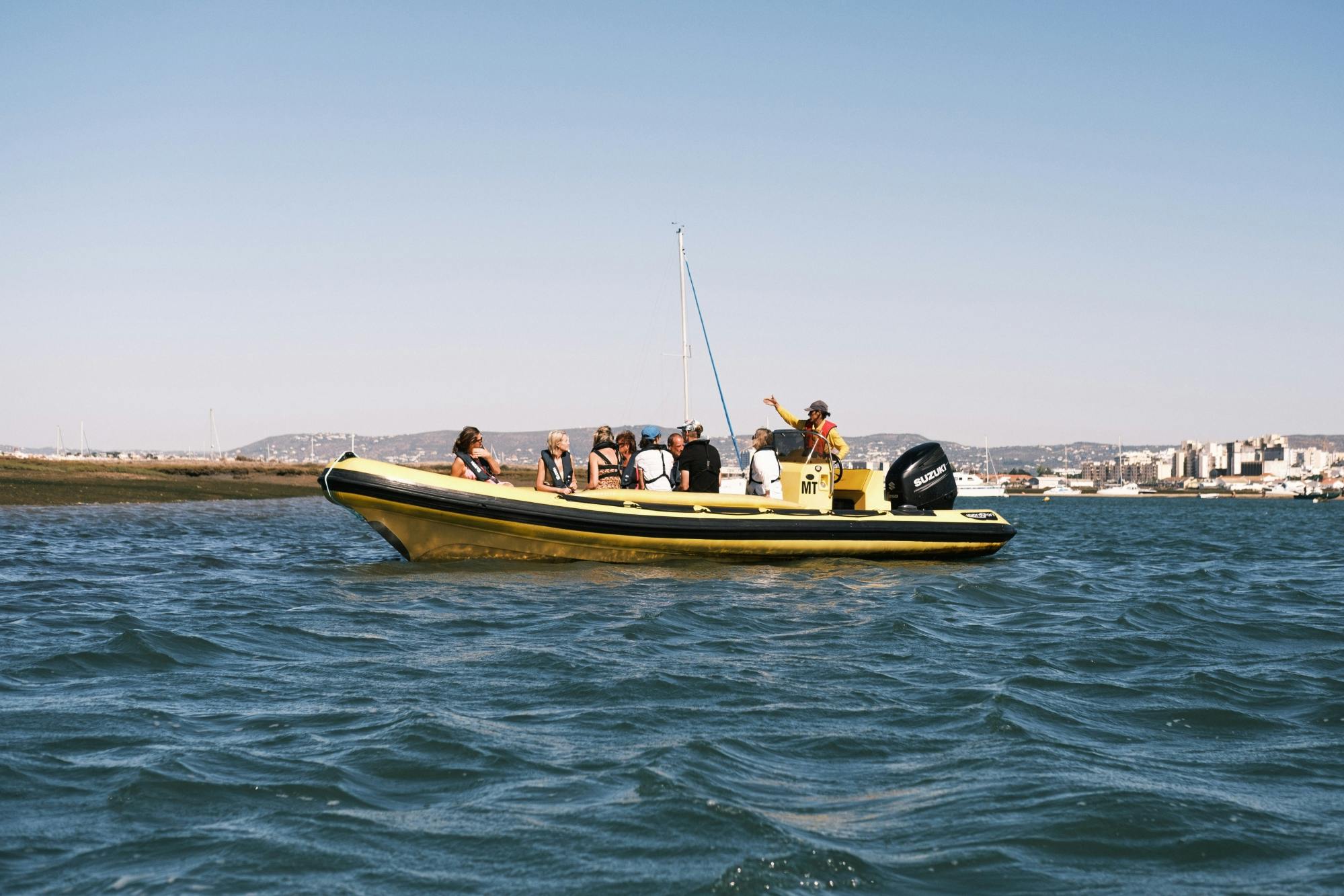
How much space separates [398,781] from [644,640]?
3680 millimetres

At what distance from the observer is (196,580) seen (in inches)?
496

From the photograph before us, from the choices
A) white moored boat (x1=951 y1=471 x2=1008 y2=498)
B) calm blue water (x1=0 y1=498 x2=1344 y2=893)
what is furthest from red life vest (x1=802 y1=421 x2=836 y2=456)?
white moored boat (x1=951 y1=471 x2=1008 y2=498)

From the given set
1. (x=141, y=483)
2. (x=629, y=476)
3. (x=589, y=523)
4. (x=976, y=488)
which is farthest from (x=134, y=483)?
(x=976, y=488)

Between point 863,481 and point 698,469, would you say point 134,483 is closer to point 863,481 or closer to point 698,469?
point 698,469

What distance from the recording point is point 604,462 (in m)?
14.7

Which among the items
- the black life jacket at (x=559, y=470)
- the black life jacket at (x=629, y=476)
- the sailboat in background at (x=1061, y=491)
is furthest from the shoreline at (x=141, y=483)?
the sailboat in background at (x=1061, y=491)

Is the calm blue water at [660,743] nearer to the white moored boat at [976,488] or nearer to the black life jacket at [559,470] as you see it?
the black life jacket at [559,470]

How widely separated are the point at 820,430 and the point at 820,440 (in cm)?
23

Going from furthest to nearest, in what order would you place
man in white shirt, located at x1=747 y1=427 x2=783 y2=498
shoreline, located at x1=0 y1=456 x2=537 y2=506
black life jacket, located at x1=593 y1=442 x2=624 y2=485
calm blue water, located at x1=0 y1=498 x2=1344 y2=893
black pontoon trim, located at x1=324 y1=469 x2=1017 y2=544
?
shoreline, located at x1=0 y1=456 x2=537 y2=506, black life jacket, located at x1=593 y1=442 x2=624 y2=485, man in white shirt, located at x1=747 y1=427 x2=783 y2=498, black pontoon trim, located at x1=324 y1=469 x2=1017 y2=544, calm blue water, located at x1=0 y1=498 x2=1344 y2=893

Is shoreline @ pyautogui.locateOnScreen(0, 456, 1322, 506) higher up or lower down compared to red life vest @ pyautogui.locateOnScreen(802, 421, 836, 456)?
lower down

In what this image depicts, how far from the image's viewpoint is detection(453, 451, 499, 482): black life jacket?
13.2 m

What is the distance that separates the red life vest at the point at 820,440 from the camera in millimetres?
14500

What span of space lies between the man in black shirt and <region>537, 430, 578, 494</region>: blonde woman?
140cm

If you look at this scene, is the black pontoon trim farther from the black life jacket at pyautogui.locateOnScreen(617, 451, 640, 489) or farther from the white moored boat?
the white moored boat
